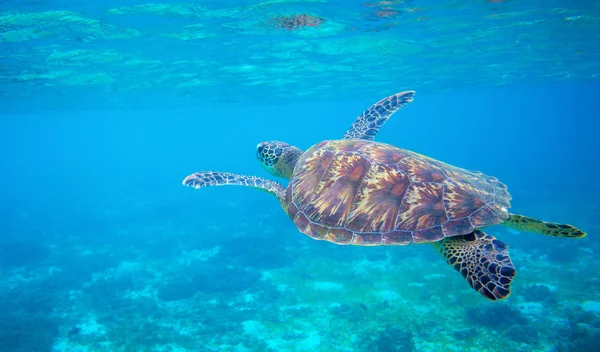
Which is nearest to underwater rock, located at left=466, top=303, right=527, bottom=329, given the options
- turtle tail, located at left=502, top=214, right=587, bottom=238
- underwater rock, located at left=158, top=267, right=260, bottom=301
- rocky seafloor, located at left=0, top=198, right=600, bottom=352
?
rocky seafloor, located at left=0, top=198, right=600, bottom=352

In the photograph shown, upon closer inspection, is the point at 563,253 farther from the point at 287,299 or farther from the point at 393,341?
the point at 287,299

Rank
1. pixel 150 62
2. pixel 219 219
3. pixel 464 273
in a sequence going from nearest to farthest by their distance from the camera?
1. pixel 464 273
2. pixel 150 62
3. pixel 219 219

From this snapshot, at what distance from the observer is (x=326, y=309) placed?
38.0 ft

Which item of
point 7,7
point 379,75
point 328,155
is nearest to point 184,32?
point 7,7

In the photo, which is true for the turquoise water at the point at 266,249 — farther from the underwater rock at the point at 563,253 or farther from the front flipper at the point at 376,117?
the front flipper at the point at 376,117

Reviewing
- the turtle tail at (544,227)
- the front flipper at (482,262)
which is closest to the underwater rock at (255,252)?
the front flipper at (482,262)

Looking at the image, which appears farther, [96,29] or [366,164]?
[96,29]

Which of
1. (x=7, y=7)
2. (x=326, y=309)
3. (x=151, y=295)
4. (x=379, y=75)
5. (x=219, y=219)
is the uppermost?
(x=7, y=7)

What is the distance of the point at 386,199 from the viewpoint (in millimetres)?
5051

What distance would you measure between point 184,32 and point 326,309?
40.2 feet

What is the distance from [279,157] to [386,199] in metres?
3.38

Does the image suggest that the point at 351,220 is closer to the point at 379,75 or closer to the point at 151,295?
the point at 151,295

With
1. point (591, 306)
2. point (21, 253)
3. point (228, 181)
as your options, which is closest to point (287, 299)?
point (228, 181)

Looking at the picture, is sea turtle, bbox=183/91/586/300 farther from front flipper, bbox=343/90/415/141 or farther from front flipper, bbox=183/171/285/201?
front flipper, bbox=343/90/415/141
